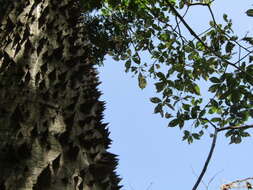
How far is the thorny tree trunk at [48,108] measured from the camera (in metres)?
1.17

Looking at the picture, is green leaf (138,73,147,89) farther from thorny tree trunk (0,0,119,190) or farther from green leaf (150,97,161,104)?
thorny tree trunk (0,0,119,190)

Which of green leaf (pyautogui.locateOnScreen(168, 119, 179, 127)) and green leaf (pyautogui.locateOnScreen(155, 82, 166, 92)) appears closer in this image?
green leaf (pyautogui.locateOnScreen(168, 119, 179, 127))

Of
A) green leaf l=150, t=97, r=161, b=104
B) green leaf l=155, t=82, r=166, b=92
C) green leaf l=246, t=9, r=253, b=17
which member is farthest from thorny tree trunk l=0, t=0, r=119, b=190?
green leaf l=155, t=82, r=166, b=92

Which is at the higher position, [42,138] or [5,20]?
[5,20]

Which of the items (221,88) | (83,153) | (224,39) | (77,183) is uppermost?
(224,39)

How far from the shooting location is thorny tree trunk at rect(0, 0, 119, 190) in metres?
1.17

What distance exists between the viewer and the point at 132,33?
18.3 ft

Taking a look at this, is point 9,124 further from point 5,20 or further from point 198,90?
point 198,90

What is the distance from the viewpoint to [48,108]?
1390 mm

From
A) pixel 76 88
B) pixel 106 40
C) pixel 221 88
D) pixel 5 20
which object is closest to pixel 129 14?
pixel 106 40

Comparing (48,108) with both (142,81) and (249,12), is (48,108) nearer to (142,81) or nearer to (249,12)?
(249,12)

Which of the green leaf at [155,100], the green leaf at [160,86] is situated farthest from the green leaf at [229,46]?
the green leaf at [155,100]

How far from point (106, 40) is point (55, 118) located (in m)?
5.74

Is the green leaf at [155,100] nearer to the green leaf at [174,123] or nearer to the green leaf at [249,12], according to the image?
the green leaf at [174,123]
